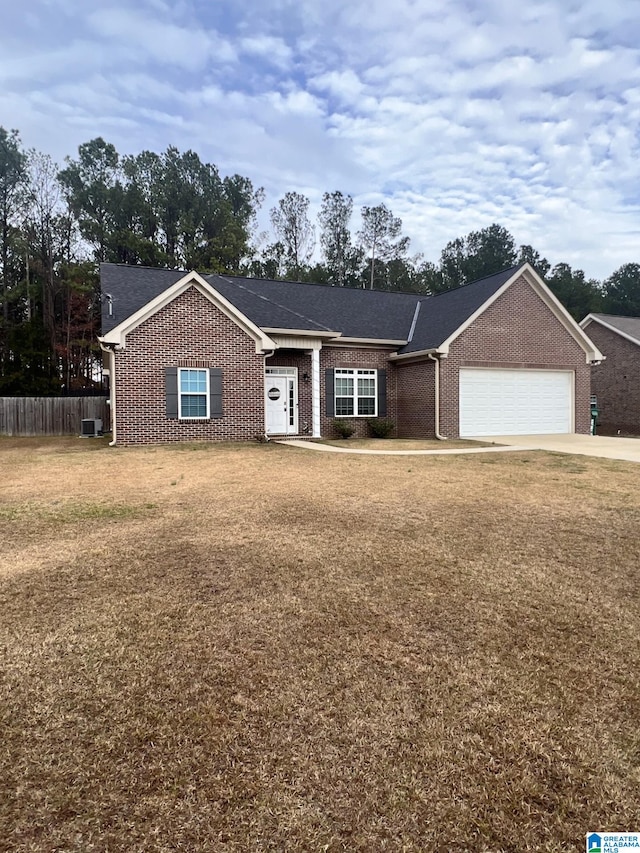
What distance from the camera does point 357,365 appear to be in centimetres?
1819

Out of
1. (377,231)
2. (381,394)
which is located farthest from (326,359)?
(377,231)

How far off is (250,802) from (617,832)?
1.30 meters

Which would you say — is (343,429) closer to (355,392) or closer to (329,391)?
(329,391)

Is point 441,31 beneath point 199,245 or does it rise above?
beneath

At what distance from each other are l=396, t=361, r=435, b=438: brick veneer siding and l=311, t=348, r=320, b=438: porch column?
3.49 m

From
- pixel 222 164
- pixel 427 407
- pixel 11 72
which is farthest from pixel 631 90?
pixel 222 164

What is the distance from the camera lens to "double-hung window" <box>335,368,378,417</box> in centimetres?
1794

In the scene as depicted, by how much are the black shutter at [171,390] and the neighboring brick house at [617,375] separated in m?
21.9

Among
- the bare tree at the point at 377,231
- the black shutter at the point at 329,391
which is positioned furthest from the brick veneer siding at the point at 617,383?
the bare tree at the point at 377,231

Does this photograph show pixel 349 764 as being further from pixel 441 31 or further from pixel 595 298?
pixel 595 298

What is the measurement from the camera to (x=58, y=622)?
3.25 m

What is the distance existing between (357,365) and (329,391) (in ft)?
5.00

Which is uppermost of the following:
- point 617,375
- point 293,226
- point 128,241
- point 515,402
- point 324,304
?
point 293,226

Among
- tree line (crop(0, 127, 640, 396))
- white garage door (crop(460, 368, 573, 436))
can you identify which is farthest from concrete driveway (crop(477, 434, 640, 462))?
tree line (crop(0, 127, 640, 396))
